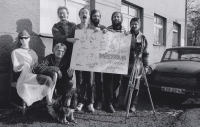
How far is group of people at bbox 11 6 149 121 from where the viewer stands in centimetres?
349

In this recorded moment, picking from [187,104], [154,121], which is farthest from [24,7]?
[187,104]

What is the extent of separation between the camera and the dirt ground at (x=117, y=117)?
3.51 m

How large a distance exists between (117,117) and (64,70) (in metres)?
1.31

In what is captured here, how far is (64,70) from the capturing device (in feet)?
12.5

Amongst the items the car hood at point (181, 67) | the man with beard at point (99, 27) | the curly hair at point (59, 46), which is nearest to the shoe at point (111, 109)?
the man with beard at point (99, 27)

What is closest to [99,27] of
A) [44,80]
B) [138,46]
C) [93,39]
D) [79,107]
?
[93,39]

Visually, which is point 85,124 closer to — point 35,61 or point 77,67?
point 77,67

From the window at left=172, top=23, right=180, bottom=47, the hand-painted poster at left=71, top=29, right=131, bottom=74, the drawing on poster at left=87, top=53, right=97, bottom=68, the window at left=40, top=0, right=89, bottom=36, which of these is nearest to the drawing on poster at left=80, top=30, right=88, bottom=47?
the hand-painted poster at left=71, top=29, right=131, bottom=74

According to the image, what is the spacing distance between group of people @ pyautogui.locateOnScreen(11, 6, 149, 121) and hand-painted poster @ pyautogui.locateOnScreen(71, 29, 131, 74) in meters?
0.12

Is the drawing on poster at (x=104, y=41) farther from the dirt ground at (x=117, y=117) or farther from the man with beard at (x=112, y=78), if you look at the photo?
the dirt ground at (x=117, y=117)

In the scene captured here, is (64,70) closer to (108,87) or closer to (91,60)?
(91,60)

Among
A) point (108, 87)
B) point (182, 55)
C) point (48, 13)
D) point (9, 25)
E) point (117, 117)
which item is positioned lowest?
point (117, 117)

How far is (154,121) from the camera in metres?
3.74

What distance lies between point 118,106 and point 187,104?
1.74 m
